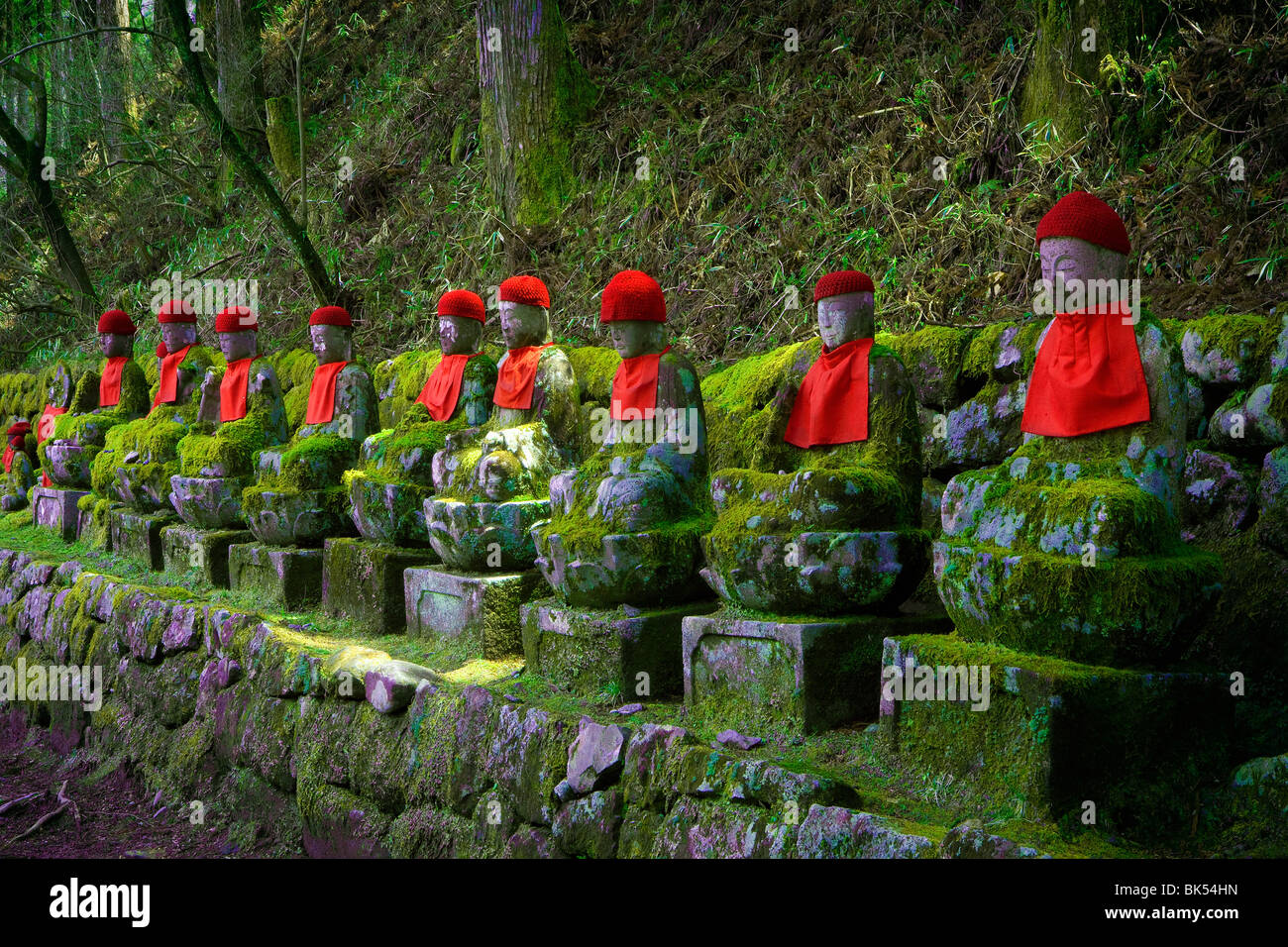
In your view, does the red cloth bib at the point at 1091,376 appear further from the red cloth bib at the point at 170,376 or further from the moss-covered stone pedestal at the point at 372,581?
the red cloth bib at the point at 170,376

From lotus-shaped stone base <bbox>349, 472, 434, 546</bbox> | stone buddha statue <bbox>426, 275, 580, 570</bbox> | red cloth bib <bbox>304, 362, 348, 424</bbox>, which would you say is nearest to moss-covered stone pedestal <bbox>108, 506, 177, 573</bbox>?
red cloth bib <bbox>304, 362, 348, 424</bbox>

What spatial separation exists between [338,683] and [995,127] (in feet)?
13.5

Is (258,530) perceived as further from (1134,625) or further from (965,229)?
(1134,625)

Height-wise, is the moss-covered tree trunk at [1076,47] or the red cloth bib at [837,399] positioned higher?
the moss-covered tree trunk at [1076,47]

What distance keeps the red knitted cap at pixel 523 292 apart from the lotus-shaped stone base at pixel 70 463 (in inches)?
185

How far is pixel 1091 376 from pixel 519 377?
249 cm

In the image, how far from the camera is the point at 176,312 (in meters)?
7.36

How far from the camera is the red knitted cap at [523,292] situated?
15.7 ft

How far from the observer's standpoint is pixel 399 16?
12.2m

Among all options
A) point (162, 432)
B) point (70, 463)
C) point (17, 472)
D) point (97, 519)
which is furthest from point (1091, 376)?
point (17, 472)

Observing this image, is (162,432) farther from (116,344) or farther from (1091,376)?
(1091,376)

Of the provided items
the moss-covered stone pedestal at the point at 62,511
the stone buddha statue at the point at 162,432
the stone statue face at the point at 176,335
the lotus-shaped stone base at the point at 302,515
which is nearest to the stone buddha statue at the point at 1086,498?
the lotus-shaped stone base at the point at 302,515

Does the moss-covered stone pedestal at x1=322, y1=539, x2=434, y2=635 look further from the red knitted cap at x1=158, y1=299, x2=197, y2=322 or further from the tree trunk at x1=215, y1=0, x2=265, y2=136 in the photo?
the tree trunk at x1=215, y1=0, x2=265, y2=136

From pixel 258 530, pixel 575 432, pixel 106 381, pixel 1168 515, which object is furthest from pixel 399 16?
pixel 1168 515
